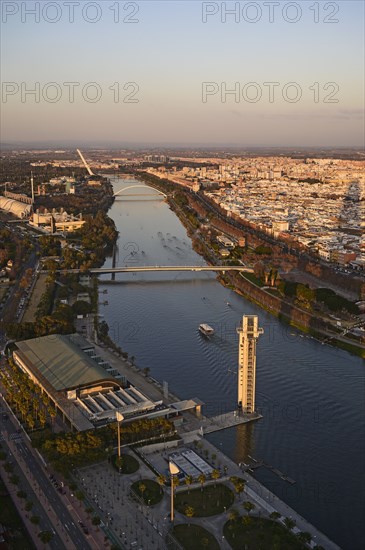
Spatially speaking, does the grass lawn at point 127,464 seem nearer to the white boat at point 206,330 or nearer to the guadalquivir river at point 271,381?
the guadalquivir river at point 271,381

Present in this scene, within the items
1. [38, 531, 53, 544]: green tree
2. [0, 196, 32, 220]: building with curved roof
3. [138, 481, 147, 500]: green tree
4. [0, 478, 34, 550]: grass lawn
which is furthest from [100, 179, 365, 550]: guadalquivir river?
[0, 196, 32, 220]: building with curved roof

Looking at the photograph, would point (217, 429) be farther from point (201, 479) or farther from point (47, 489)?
point (47, 489)

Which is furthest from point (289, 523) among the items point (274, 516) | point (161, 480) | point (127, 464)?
point (127, 464)

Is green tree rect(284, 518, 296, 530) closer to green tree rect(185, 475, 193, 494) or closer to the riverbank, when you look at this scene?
green tree rect(185, 475, 193, 494)

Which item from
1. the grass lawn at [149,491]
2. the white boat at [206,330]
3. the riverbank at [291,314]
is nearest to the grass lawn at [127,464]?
the grass lawn at [149,491]

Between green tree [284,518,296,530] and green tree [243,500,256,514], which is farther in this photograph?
green tree [243,500,256,514]

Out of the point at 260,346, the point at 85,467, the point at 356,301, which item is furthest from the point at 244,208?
the point at 85,467
